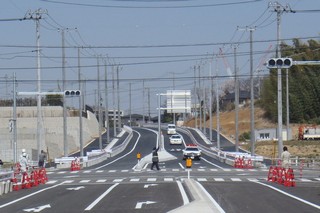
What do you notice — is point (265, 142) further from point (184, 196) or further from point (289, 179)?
point (184, 196)

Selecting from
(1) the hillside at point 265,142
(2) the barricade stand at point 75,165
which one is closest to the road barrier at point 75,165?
(2) the barricade stand at point 75,165

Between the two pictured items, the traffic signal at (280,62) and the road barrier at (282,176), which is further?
the traffic signal at (280,62)

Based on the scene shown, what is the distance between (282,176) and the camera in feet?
118

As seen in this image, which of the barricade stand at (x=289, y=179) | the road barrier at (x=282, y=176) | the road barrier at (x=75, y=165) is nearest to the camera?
the barricade stand at (x=289, y=179)

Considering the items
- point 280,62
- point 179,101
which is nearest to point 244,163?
point 280,62

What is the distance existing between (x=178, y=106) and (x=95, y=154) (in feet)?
203

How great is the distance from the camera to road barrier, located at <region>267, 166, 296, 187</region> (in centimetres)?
3441

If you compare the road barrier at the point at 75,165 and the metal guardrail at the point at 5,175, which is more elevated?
the metal guardrail at the point at 5,175

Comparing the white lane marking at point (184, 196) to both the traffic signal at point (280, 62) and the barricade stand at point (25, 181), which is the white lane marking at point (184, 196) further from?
the traffic signal at point (280, 62)

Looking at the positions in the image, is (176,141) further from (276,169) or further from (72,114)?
(276,169)

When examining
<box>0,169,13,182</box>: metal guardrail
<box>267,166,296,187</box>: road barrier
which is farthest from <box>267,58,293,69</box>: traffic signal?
<box>0,169,13,182</box>: metal guardrail

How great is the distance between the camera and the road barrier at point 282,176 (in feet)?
113

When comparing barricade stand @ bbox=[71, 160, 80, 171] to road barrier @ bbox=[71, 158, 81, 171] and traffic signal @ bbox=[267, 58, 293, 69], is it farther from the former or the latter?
traffic signal @ bbox=[267, 58, 293, 69]

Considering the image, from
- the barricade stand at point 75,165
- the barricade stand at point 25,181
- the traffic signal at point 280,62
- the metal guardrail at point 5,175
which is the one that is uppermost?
the traffic signal at point 280,62
